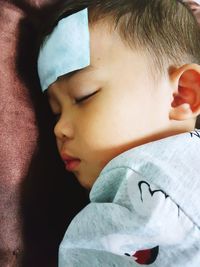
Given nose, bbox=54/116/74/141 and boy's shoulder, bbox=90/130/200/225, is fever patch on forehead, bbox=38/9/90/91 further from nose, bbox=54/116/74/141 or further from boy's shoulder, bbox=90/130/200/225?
boy's shoulder, bbox=90/130/200/225

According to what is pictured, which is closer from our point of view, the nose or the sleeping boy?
the sleeping boy

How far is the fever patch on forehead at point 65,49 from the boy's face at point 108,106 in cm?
2

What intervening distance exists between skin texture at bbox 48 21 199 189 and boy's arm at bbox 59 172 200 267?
0.10 metres

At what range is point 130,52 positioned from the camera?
934mm

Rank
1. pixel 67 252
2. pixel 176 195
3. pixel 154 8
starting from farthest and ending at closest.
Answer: pixel 154 8 → pixel 67 252 → pixel 176 195

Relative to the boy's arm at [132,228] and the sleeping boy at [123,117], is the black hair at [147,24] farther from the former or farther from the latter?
→ the boy's arm at [132,228]

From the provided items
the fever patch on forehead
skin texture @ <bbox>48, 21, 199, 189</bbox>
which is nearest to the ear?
skin texture @ <bbox>48, 21, 199, 189</bbox>

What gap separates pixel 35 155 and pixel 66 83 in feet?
0.50

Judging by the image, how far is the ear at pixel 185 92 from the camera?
3.07 ft

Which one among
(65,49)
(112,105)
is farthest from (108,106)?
(65,49)

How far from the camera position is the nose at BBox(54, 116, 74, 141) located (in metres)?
0.92

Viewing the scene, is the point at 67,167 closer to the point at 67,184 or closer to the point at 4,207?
the point at 67,184

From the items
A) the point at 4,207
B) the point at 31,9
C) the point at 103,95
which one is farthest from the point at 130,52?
the point at 4,207

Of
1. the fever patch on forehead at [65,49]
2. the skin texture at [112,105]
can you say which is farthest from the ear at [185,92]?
the fever patch on forehead at [65,49]
